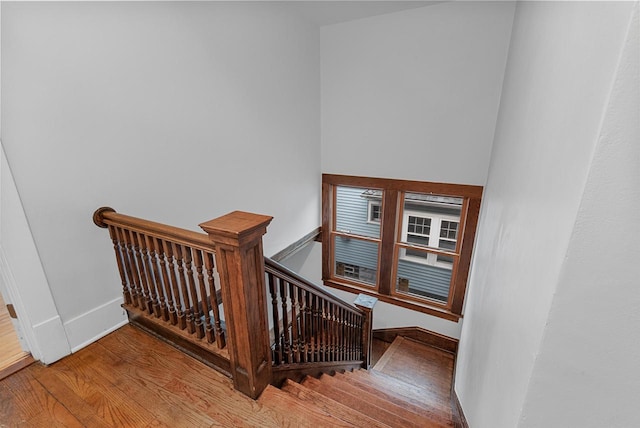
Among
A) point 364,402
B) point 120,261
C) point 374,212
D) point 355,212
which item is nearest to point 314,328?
point 364,402

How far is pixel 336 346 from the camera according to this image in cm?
286

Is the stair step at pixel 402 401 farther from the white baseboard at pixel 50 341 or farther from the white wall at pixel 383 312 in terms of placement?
the white baseboard at pixel 50 341

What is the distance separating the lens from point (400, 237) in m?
4.21

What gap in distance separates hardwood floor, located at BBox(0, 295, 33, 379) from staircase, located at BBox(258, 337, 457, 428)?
144cm

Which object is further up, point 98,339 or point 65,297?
point 65,297

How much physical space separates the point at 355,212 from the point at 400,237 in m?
0.90

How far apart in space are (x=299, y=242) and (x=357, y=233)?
1068mm

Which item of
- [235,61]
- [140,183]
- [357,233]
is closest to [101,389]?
[140,183]

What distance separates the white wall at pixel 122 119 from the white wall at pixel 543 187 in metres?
2.30

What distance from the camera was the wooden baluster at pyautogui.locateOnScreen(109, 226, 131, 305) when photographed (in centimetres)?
184

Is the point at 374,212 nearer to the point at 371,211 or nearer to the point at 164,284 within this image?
the point at 371,211

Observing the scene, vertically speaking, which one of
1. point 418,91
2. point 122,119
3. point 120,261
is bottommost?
point 120,261

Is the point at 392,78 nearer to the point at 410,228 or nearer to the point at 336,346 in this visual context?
the point at 410,228

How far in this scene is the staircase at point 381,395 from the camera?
147 centimetres
